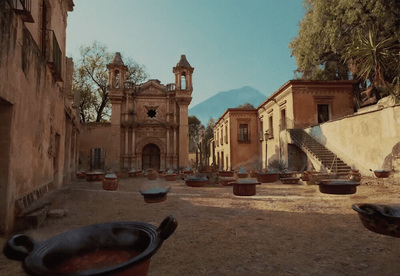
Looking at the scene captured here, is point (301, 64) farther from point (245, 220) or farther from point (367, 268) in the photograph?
point (367, 268)

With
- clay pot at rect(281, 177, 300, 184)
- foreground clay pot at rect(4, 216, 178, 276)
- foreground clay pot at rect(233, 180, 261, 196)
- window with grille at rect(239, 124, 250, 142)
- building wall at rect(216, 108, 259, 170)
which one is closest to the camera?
foreground clay pot at rect(4, 216, 178, 276)

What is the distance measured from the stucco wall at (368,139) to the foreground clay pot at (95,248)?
11855 millimetres

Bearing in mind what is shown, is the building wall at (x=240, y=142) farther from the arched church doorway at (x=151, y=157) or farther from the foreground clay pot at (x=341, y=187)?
the foreground clay pot at (x=341, y=187)

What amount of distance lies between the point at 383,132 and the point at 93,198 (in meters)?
12.7

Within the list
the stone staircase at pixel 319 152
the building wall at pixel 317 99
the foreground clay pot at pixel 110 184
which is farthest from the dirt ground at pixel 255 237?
the building wall at pixel 317 99

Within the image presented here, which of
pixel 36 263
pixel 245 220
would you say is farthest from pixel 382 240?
pixel 36 263

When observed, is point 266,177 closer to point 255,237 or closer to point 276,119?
point 255,237

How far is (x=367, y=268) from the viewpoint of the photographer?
315 centimetres

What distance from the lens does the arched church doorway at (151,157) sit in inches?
865

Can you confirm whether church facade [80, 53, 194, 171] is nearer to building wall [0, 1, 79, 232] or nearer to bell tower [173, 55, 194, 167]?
bell tower [173, 55, 194, 167]

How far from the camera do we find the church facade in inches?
827

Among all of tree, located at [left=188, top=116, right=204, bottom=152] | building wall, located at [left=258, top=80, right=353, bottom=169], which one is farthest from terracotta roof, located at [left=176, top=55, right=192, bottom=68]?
tree, located at [left=188, top=116, right=204, bottom=152]

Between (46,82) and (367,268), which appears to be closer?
(367,268)

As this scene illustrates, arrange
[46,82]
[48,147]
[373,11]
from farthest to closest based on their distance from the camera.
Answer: [373,11] → [48,147] → [46,82]
